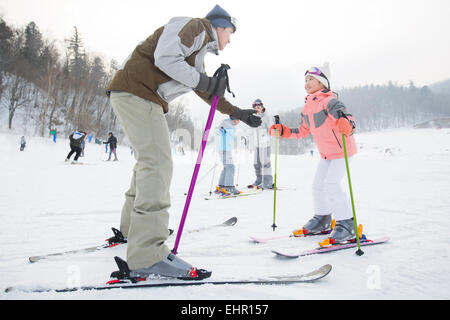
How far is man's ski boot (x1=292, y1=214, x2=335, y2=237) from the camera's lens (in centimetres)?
280

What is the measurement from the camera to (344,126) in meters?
2.37

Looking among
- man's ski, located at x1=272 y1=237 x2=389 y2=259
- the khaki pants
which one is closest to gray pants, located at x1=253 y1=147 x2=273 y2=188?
man's ski, located at x1=272 y1=237 x2=389 y2=259

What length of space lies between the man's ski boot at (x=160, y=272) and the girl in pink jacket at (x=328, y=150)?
1.47 metres

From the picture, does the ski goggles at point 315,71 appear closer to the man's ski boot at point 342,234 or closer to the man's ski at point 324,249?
the man's ski boot at point 342,234

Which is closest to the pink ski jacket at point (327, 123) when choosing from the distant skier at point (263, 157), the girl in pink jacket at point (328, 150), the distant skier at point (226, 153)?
the girl in pink jacket at point (328, 150)

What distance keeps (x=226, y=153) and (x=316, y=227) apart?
3.59 meters

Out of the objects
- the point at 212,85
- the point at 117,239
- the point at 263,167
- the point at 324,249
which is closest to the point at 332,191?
the point at 324,249

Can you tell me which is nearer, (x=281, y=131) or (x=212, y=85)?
(x=212, y=85)

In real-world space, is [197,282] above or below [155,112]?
below

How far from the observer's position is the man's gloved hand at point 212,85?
5.86 ft

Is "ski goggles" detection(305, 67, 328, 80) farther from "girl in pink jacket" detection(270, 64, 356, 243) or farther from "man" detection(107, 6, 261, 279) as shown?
"man" detection(107, 6, 261, 279)

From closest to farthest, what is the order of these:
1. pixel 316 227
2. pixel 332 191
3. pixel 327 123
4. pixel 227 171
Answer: pixel 332 191 < pixel 327 123 < pixel 316 227 < pixel 227 171

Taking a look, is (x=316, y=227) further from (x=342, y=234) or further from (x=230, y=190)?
(x=230, y=190)

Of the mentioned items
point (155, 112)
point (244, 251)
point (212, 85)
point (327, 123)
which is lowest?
point (244, 251)
